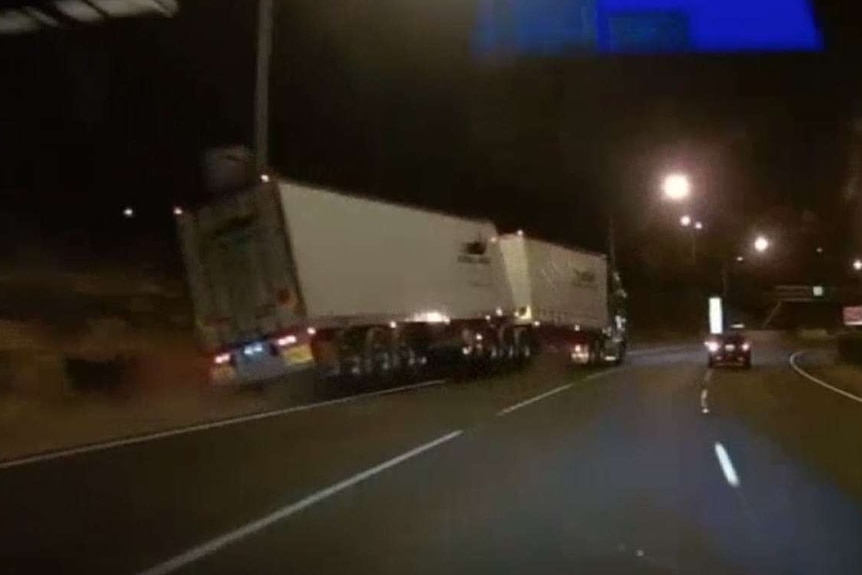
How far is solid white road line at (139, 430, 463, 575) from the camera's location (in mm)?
12039

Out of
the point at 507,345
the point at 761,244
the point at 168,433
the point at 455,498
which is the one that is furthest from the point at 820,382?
the point at 761,244

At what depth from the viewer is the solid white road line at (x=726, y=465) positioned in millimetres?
18438

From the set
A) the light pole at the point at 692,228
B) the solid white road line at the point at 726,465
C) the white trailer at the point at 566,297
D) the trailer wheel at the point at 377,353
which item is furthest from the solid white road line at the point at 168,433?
the light pole at the point at 692,228

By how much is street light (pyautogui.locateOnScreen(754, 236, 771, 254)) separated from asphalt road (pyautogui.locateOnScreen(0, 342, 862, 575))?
97762 millimetres

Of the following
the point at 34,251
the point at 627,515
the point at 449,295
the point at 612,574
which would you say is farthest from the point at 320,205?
the point at 612,574

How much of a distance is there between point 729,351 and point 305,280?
2718cm

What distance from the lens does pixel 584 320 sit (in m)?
60.3

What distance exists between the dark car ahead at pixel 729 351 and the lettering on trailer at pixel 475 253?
1262 cm

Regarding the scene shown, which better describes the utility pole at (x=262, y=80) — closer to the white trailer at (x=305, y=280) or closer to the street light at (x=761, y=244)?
the white trailer at (x=305, y=280)

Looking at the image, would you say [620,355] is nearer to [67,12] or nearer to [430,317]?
[430,317]

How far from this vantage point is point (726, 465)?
20.3m

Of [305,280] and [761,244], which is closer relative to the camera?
[305,280]

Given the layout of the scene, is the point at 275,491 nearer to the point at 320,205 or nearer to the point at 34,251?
the point at 320,205

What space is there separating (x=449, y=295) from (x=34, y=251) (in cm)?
1204
